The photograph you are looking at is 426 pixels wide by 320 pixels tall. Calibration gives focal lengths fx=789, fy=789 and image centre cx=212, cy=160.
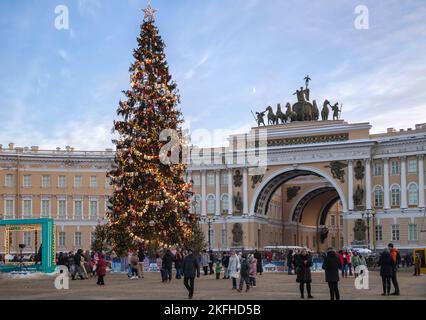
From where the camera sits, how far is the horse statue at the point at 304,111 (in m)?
79.3

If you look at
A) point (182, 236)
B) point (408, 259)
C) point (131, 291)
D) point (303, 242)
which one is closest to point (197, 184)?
point (303, 242)

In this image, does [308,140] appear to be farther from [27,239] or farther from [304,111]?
[27,239]

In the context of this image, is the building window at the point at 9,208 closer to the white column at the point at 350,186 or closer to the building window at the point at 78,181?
the building window at the point at 78,181

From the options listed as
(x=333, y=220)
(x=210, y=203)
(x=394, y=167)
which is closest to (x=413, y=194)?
(x=394, y=167)

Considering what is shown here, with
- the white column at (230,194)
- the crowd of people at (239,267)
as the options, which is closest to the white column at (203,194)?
the white column at (230,194)

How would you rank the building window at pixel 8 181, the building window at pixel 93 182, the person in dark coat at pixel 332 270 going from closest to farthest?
the person in dark coat at pixel 332 270 < the building window at pixel 8 181 < the building window at pixel 93 182

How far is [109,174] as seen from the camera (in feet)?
133

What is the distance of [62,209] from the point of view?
271ft

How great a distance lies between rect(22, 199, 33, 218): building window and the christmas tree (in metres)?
42.4

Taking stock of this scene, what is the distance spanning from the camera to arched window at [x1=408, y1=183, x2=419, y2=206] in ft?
233

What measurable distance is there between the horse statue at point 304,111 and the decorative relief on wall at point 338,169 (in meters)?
6.60

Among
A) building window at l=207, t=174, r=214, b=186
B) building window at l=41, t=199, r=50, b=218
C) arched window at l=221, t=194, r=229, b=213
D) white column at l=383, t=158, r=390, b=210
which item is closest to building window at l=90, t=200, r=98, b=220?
building window at l=41, t=199, r=50, b=218

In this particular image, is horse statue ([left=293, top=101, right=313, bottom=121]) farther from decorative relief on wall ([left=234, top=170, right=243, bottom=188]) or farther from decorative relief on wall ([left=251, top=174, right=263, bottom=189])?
decorative relief on wall ([left=234, top=170, right=243, bottom=188])
